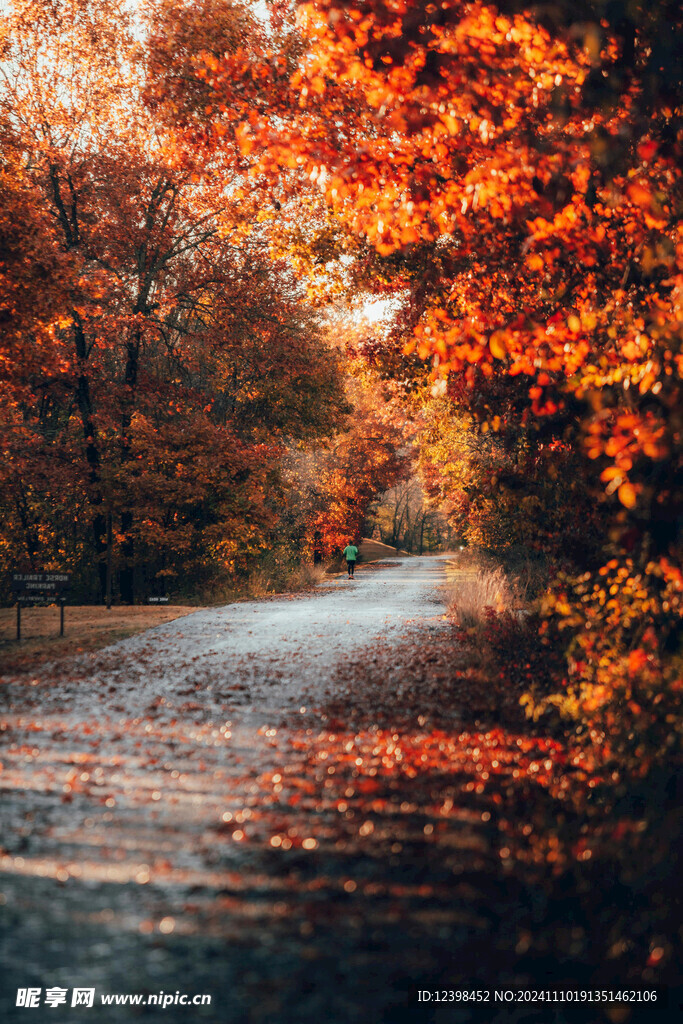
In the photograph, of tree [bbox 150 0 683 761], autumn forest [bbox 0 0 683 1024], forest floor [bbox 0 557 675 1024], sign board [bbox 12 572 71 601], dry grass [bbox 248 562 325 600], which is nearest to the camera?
forest floor [bbox 0 557 675 1024]

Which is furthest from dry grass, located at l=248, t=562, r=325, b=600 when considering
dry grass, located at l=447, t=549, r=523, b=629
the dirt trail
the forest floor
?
the forest floor

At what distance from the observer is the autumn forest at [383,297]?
5.67 meters

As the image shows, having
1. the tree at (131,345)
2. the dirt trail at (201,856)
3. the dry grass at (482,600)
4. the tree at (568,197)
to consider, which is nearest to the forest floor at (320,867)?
the dirt trail at (201,856)

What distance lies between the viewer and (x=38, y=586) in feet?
43.2

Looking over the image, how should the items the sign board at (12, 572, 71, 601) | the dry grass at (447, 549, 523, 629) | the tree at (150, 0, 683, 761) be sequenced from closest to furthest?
the tree at (150, 0, 683, 761) < the sign board at (12, 572, 71, 601) < the dry grass at (447, 549, 523, 629)

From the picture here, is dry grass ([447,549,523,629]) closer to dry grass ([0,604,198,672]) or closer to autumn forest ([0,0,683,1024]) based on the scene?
autumn forest ([0,0,683,1024])

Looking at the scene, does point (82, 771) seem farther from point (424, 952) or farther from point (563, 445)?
point (563, 445)

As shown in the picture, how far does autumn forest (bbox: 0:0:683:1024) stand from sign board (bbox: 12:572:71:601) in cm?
351

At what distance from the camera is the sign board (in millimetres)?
13039

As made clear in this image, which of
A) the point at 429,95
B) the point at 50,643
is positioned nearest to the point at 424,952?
the point at 429,95

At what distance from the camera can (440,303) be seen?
10.0 m

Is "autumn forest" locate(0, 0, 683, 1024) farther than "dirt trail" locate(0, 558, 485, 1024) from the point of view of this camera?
Yes

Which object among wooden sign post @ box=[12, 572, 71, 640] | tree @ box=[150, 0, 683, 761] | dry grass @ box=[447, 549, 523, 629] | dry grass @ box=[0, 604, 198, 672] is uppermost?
tree @ box=[150, 0, 683, 761]

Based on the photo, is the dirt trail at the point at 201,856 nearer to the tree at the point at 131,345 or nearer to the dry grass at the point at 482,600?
the dry grass at the point at 482,600
